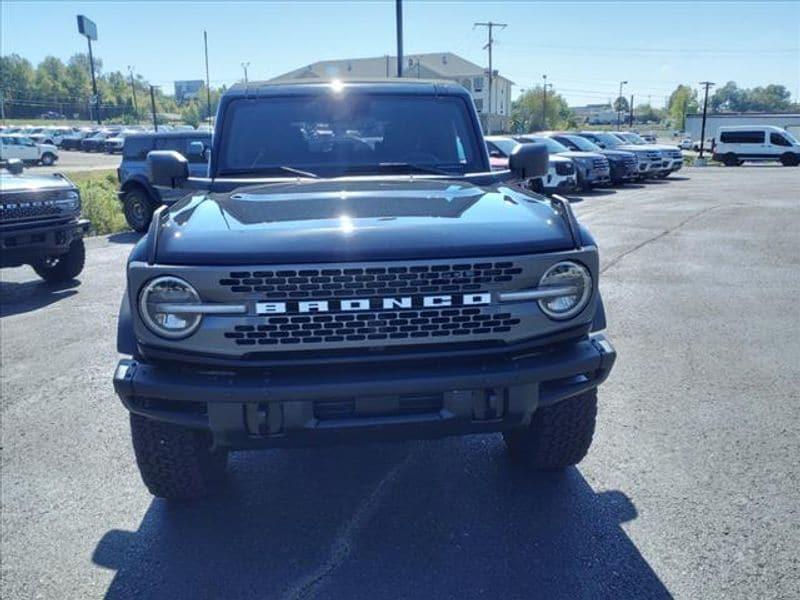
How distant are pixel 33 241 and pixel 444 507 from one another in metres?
6.46

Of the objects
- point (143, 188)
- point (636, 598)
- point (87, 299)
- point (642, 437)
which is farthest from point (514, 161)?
point (143, 188)

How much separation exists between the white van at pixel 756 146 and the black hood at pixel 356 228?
121 feet

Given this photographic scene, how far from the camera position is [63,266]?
8938mm

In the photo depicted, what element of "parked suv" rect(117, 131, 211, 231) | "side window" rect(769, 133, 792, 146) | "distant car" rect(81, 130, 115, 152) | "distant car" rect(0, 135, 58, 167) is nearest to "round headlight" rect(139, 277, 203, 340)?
"parked suv" rect(117, 131, 211, 231)

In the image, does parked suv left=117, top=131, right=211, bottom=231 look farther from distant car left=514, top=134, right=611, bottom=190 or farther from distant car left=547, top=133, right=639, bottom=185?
distant car left=547, top=133, right=639, bottom=185

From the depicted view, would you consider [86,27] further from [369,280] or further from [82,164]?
[369,280]

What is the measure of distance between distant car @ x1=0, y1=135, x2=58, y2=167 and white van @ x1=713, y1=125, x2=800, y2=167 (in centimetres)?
3616

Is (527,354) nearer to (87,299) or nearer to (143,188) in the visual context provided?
(87,299)

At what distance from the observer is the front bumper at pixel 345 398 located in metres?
2.65

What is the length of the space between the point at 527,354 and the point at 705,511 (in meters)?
1.26

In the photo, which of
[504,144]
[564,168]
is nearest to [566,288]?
[504,144]

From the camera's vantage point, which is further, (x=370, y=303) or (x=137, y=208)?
(x=137, y=208)

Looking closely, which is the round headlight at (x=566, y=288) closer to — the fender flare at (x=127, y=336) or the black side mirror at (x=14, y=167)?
the fender flare at (x=127, y=336)

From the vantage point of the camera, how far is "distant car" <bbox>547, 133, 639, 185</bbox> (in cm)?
2306
